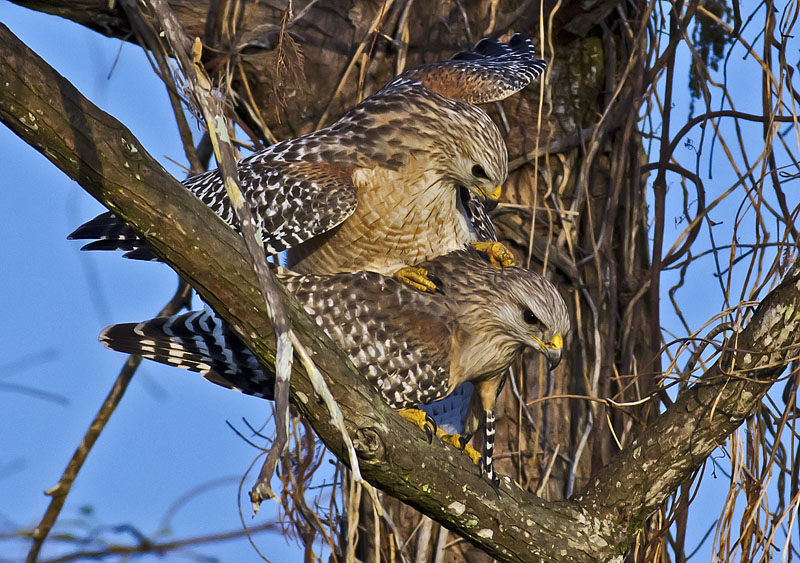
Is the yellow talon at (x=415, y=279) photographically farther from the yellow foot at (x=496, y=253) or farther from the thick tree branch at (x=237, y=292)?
the thick tree branch at (x=237, y=292)

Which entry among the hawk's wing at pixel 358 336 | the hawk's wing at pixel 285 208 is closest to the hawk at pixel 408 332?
the hawk's wing at pixel 358 336

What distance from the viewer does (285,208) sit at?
2.34 meters

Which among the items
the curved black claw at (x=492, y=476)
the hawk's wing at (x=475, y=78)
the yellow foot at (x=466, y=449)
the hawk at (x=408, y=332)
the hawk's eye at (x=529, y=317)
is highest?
the hawk's wing at (x=475, y=78)

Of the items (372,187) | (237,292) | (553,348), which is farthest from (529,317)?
(237,292)

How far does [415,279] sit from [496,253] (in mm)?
348

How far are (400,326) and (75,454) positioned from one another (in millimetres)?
2177

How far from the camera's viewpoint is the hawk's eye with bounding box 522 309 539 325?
2439 millimetres

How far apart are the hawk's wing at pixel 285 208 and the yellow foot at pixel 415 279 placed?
10.3 inches

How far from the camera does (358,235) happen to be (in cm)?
241

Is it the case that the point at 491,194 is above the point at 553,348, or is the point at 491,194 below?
above

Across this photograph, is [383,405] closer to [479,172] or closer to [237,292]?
[237,292]

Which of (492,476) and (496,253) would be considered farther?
(496,253)

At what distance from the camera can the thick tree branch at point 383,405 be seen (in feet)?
5.00

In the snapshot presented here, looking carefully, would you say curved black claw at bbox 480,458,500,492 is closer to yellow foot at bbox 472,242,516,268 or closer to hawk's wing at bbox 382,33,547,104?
yellow foot at bbox 472,242,516,268
